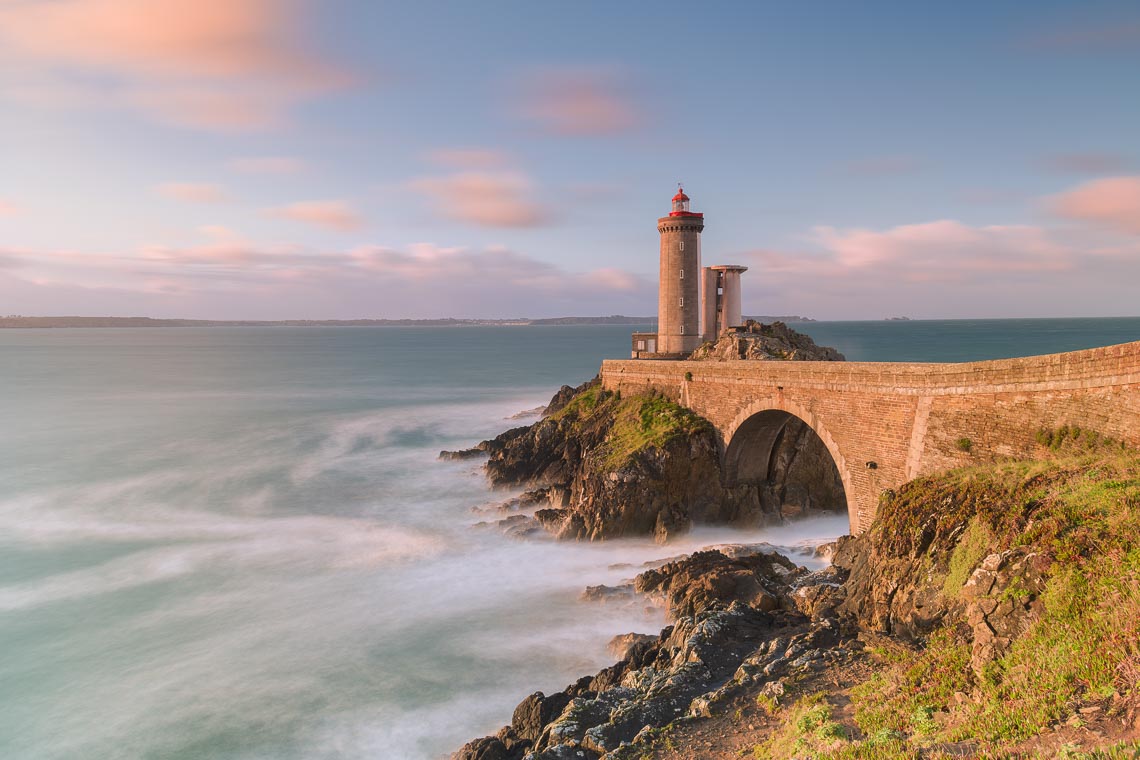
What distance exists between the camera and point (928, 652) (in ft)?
31.8

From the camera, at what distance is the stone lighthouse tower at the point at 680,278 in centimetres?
3881

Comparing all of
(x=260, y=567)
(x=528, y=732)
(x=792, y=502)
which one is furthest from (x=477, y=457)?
(x=528, y=732)

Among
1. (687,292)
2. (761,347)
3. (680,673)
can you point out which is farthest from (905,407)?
(687,292)

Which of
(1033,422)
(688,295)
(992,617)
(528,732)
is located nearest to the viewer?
(992,617)

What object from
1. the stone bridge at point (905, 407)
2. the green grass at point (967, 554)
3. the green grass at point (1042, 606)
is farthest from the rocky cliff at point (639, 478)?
the green grass at point (967, 554)

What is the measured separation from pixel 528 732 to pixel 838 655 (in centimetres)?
577

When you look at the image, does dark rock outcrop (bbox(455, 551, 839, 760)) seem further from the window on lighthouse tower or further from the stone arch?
the window on lighthouse tower

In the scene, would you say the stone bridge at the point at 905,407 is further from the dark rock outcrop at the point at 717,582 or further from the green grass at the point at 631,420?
the dark rock outcrop at the point at 717,582

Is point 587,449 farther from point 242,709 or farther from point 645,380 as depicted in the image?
point 242,709

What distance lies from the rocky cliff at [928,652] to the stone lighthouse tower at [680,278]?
25254 mm

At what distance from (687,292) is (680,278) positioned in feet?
3.23

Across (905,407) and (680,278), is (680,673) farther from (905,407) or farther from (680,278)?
(680,278)

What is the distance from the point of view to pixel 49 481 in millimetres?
36625

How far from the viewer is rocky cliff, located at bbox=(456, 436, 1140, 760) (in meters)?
7.05
